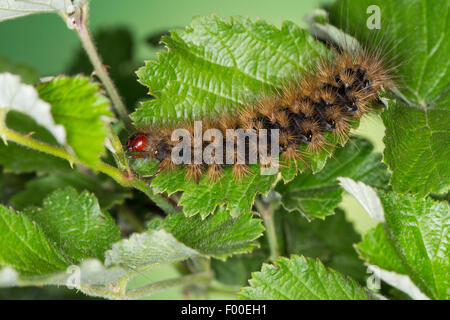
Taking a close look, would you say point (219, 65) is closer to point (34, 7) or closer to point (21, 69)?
point (34, 7)

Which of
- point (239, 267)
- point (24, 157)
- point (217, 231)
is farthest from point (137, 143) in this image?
point (239, 267)

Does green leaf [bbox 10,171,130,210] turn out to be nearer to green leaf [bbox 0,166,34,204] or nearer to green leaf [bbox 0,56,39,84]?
green leaf [bbox 0,166,34,204]

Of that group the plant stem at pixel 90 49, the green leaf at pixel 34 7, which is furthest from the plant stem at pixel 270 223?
the green leaf at pixel 34 7

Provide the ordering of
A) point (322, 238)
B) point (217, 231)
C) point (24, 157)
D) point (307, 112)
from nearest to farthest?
point (217, 231), point (307, 112), point (24, 157), point (322, 238)

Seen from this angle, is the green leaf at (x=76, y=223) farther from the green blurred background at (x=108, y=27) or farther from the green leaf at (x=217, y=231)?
the green blurred background at (x=108, y=27)

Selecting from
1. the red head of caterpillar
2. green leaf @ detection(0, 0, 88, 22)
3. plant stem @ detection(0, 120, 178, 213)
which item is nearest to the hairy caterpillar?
the red head of caterpillar

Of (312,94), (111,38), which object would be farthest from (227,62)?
(111,38)

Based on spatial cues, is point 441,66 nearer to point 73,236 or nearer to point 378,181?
point 378,181
